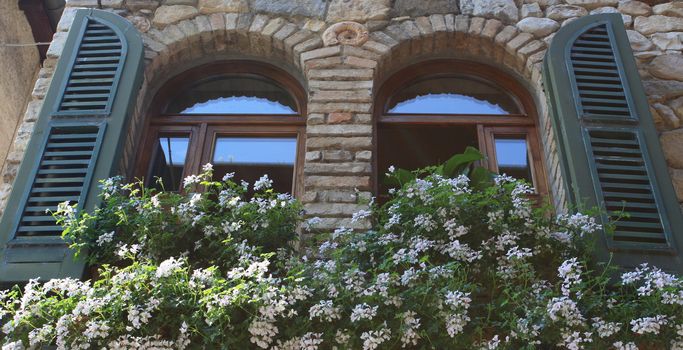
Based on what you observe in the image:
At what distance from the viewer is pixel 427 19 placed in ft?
18.9

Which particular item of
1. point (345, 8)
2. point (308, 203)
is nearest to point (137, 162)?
point (308, 203)

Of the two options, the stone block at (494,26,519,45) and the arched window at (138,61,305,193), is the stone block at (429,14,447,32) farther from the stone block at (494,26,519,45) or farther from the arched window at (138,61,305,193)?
the arched window at (138,61,305,193)

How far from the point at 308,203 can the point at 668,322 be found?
1.97 meters

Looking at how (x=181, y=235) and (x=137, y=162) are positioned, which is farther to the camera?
(x=137, y=162)

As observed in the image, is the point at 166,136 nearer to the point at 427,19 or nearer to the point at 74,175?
the point at 74,175

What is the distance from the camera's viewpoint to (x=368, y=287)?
3650mm

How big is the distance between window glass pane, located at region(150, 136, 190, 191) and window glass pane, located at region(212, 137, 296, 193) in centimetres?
21

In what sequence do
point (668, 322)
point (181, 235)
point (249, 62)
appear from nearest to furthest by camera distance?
point (668, 322)
point (181, 235)
point (249, 62)

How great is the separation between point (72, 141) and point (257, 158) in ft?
3.67

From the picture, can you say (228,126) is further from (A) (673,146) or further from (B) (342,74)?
(A) (673,146)

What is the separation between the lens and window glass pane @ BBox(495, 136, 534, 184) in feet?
17.3

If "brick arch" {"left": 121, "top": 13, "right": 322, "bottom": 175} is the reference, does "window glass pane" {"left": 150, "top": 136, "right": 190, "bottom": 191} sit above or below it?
below

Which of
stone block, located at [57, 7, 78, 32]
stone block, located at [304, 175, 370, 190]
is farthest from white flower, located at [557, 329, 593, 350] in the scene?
stone block, located at [57, 7, 78, 32]

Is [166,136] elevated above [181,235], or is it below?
above
